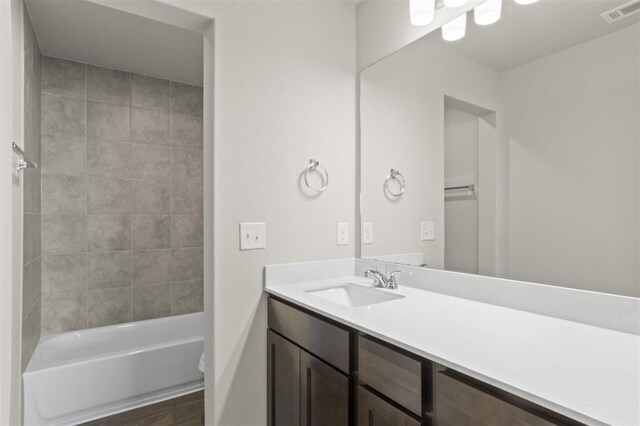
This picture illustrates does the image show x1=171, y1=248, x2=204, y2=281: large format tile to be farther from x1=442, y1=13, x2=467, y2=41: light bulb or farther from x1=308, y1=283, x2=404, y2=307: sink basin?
x1=442, y1=13, x2=467, y2=41: light bulb

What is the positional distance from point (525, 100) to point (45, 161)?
2.97 meters

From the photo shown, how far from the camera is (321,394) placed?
121cm

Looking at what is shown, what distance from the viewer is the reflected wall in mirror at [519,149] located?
39.4 inches

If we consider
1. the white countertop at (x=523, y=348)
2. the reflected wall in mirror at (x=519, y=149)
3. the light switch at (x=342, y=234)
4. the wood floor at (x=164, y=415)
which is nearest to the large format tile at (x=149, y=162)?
the wood floor at (x=164, y=415)

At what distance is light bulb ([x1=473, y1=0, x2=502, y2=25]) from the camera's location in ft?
4.22

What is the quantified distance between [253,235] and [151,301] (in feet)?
6.10

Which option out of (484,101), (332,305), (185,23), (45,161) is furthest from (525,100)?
(45,161)

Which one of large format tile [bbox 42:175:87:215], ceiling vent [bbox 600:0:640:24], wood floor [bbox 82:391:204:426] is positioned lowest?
wood floor [bbox 82:391:204:426]

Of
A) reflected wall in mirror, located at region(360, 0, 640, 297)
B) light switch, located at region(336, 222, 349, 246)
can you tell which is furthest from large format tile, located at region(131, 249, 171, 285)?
reflected wall in mirror, located at region(360, 0, 640, 297)

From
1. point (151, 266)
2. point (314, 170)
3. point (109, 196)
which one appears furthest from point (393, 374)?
point (109, 196)

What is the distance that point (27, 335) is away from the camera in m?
2.00

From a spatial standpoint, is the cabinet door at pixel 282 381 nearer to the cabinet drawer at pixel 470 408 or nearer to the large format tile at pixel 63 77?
the cabinet drawer at pixel 470 408

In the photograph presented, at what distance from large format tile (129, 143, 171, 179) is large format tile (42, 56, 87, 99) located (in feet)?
1.74

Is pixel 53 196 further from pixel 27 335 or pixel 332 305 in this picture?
pixel 332 305
